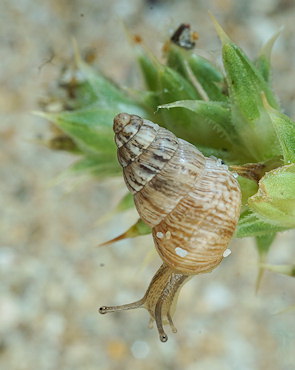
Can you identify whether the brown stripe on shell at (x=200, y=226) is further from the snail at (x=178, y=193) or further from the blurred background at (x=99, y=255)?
the blurred background at (x=99, y=255)

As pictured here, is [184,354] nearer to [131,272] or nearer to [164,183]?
[131,272]

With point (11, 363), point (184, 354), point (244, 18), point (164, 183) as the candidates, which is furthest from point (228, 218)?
point (244, 18)

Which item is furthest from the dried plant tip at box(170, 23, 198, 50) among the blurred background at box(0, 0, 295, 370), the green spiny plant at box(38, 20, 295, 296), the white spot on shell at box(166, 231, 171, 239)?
the blurred background at box(0, 0, 295, 370)

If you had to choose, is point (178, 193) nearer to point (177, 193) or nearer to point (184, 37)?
point (177, 193)

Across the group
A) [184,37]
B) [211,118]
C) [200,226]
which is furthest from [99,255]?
[200,226]

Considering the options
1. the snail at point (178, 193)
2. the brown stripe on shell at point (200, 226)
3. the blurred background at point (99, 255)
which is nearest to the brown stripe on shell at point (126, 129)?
the snail at point (178, 193)

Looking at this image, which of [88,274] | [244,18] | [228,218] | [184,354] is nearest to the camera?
[228,218]

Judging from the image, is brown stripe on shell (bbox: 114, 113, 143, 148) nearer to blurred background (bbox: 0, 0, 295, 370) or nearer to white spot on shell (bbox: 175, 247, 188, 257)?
white spot on shell (bbox: 175, 247, 188, 257)
